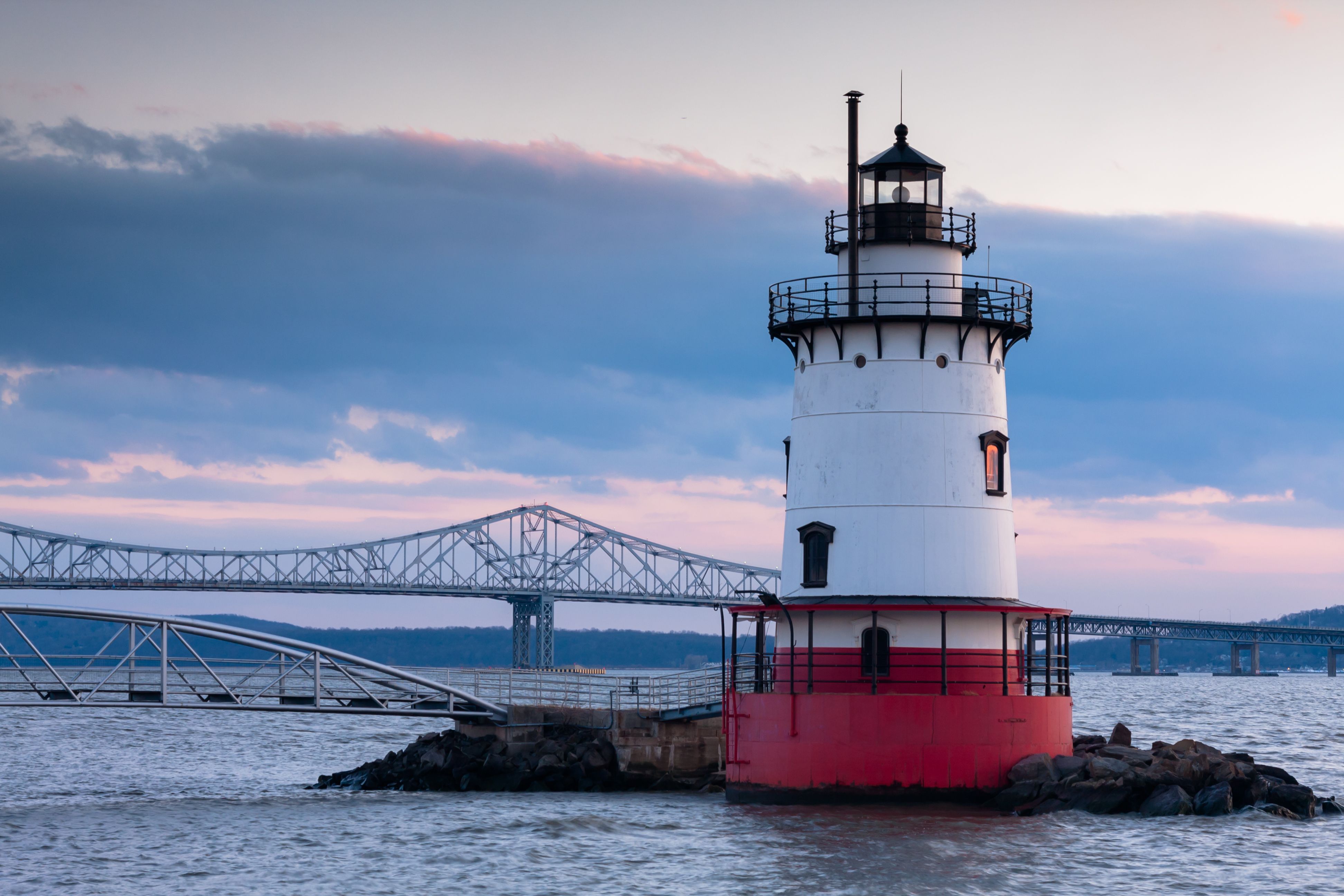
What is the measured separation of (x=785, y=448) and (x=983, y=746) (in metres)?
6.79

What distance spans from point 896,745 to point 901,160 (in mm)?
9910

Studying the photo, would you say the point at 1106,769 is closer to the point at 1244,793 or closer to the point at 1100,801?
the point at 1100,801

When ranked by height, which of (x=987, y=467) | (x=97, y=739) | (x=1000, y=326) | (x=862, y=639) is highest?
(x=1000, y=326)

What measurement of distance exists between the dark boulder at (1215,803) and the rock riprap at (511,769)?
8298 mm

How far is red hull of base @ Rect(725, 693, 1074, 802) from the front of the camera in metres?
25.7

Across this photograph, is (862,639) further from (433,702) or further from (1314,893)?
(433,702)

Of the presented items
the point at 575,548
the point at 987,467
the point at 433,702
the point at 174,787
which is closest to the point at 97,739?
the point at 174,787

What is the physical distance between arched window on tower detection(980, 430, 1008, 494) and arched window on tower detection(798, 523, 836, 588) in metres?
2.69

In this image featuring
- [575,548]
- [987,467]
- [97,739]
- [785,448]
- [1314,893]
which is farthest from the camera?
[575,548]

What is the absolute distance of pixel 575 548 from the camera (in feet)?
502

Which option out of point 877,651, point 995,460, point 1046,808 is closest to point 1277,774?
point 1046,808

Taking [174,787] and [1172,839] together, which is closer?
[1172,839]

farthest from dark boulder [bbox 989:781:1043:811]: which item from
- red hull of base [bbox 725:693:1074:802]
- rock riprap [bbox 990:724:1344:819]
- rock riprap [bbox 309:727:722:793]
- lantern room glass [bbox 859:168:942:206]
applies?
lantern room glass [bbox 859:168:942:206]

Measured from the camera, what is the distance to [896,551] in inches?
1071
